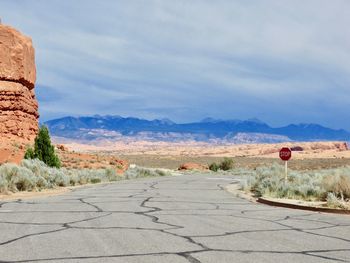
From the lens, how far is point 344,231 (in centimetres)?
1131

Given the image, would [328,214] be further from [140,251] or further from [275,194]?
[140,251]

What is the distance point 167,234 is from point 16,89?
47170 mm

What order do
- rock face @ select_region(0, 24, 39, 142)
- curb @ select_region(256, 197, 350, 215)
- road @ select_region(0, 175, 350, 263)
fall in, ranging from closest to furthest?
road @ select_region(0, 175, 350, 263)
curb @ select_region(256, 197, 350, 215)
rock face @ select_region(0, 24, 39, 142)

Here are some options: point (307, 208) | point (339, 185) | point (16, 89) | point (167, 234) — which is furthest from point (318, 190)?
point (16, 89)

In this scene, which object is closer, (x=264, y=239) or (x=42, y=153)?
(x=264, y=239)

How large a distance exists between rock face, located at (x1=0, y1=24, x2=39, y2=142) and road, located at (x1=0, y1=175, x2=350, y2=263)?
38265 millimetres

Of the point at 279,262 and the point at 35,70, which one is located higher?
the point at 35,70

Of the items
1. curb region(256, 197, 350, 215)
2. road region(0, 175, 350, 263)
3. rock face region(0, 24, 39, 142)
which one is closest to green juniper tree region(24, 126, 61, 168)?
rock face region(0, 24, 39, 142)

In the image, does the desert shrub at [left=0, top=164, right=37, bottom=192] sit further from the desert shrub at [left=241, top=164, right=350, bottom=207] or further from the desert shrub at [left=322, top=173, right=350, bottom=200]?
the desert shrub at [left=322, top=173, right=350, bottom=200]

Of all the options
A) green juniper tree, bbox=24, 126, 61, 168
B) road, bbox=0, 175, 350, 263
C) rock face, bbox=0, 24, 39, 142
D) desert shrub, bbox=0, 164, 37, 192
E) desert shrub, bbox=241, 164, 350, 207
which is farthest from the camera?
rock face, bbox=0, 24, 39, 142

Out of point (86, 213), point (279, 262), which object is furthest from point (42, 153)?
point (279, 262)

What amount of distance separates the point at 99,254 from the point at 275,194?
559 inches

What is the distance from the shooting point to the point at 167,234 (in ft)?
33.3

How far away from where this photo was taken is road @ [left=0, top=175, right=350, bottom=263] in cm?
795
